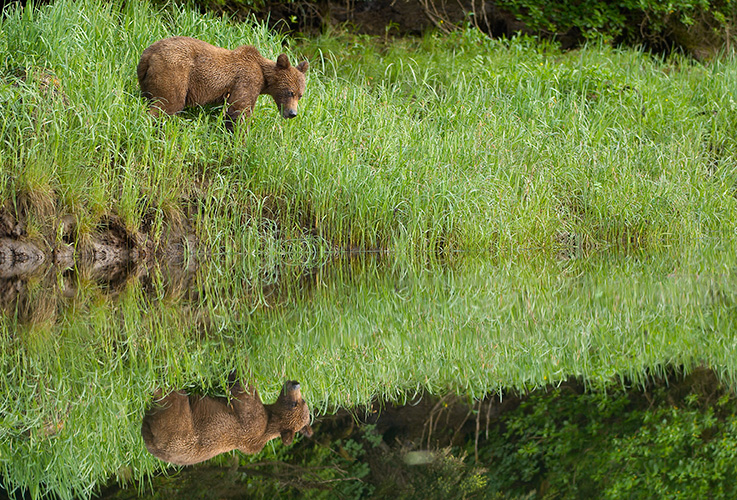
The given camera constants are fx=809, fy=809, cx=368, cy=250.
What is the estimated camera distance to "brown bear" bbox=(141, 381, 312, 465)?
8.00ft

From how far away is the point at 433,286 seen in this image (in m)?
5.19

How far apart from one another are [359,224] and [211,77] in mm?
1672

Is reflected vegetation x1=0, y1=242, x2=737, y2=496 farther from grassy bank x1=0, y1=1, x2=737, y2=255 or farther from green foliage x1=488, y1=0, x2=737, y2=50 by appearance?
green foliage x1=488, y1=0, x2=737, y2=50

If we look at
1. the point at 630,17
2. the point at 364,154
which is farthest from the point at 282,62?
the point at 630,17

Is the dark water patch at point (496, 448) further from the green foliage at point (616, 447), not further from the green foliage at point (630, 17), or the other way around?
the green foliage at point (630, 17)

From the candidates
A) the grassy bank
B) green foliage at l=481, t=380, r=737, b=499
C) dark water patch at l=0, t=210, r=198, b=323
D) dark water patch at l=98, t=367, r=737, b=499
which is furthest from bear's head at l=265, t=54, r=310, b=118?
green foliage at l=481, t=380, r=737, b=499

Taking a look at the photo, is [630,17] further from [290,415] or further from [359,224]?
[290,415]

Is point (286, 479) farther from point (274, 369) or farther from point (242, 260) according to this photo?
point (242, 260)

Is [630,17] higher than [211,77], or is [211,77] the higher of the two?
[630,17]

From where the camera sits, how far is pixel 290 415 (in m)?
2.75

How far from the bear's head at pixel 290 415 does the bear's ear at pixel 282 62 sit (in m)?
3.61

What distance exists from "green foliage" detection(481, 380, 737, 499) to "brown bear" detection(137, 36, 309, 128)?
3.81m

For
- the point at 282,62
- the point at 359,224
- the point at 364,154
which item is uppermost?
the point at 282,62

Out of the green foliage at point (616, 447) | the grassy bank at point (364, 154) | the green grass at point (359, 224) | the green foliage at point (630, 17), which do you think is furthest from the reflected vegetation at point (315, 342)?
the green foliage at point (630, 17)
